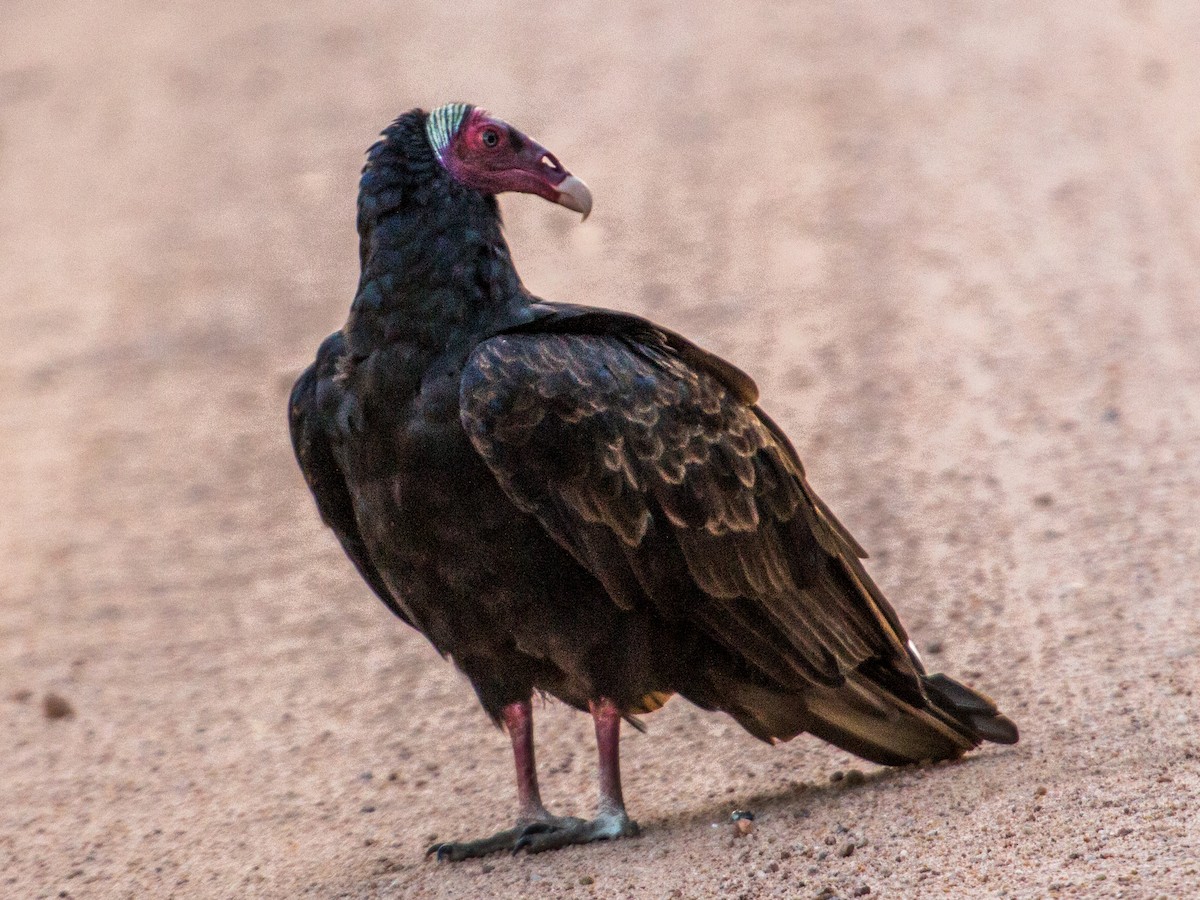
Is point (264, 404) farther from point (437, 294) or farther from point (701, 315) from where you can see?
point (437, 294)

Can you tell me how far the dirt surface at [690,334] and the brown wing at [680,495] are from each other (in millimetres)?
452

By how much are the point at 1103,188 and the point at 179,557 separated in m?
5.63

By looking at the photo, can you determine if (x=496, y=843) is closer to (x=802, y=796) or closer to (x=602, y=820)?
(x=602, y=820)

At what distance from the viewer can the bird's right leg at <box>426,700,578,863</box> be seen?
448 cm

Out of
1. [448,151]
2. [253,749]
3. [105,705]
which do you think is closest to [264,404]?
[105,705]

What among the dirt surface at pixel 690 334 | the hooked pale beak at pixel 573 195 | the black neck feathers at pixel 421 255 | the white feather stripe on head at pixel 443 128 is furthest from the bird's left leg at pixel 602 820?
the white feather stripe on head at pixel 443 128

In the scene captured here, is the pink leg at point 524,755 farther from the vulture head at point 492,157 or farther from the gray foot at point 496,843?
the vulture head at point 492,157

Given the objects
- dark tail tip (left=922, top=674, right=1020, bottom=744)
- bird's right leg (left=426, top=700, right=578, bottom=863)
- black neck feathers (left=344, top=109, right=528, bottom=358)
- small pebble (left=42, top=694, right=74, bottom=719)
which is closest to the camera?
black neck feathers (left=344, top=109, right=528, bottom=358)

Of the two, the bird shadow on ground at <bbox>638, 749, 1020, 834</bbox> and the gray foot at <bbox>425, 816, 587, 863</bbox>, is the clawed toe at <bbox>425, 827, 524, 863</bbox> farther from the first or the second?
the bird shadow on ground at <bbox>638, 749, 1020, 834</bbox>

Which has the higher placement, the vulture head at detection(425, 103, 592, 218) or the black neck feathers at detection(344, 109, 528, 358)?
the vulture head at detection(425, 103, 592, 218)

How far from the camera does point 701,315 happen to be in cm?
901

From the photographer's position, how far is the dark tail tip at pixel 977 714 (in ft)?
15.0

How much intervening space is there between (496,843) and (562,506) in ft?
3.32

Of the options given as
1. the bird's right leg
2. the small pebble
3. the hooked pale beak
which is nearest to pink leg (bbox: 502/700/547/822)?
the bird's right leg
